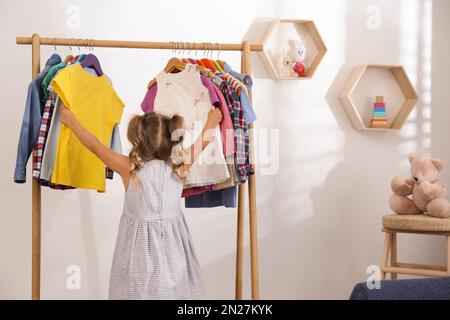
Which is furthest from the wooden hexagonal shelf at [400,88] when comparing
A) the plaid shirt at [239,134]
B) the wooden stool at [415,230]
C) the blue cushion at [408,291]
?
the blue cushion at [408,291]

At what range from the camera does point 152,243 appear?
2.47m

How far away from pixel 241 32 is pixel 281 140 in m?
0.63

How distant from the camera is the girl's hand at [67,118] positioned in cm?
259

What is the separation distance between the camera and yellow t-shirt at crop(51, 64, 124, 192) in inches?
105

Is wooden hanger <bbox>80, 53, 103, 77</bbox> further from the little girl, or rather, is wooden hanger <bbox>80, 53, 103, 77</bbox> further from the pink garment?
the pink garment

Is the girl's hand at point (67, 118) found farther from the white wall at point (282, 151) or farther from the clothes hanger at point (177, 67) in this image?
the white wall at point (282, 151)

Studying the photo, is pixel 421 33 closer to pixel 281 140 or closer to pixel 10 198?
pixel 281 140

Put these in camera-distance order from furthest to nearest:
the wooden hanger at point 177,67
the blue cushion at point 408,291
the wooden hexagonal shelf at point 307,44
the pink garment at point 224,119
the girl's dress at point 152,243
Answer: the wooden hexagonal shelf at point 307,44, the wooden hanger at point 177,67, the pink garment at point 224,119, the girl's dress at point 152,243, the blue cushion at point 408,291

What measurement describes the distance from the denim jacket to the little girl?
0.75ft

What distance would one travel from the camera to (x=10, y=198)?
3299mm

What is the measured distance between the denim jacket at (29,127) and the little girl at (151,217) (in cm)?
23

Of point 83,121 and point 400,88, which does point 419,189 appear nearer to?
point 400,88

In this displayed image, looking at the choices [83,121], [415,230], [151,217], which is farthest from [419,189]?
[83,121]
